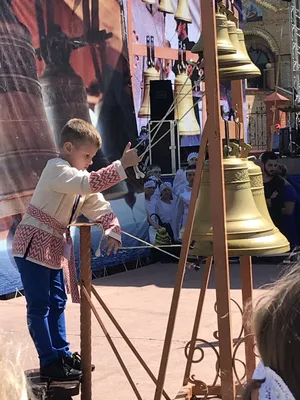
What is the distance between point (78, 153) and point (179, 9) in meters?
7.92

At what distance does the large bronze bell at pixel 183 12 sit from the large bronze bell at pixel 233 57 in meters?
7.82

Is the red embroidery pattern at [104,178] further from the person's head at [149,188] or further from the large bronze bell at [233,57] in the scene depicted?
the person's head at [149,188]

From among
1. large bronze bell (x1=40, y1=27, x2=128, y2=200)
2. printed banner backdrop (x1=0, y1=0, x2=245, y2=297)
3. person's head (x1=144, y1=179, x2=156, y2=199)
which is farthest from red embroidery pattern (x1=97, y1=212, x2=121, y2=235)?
person's head (x1=144, y1=179, x2=156, y2=199)

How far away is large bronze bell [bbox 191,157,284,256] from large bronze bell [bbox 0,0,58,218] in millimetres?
4046

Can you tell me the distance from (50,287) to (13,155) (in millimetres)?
3483

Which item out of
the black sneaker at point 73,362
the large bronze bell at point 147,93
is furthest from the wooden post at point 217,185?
the large bronze bell at point 147,93

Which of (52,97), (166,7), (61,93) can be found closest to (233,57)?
(52,97)

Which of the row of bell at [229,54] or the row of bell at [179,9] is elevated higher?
the row of bell at [179,9]

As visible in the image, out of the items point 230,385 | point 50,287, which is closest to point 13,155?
point 50,287

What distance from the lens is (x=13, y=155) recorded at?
710 cm

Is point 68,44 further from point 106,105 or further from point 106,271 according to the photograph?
point 106,271

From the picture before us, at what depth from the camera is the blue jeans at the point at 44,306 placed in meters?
3.71

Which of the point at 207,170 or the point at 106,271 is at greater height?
the point at 207,170

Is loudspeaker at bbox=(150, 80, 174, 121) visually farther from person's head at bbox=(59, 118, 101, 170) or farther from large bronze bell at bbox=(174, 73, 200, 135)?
person's head at bbox=(59, 118, 101, 170)
